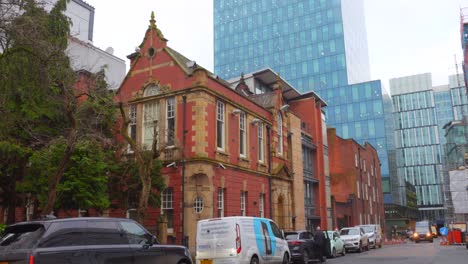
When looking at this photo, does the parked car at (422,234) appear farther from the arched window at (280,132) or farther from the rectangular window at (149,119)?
the rectangular window at (149,119)

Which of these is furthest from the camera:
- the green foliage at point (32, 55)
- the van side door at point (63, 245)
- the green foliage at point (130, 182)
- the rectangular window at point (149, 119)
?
the rectangular window at point (149, 119)

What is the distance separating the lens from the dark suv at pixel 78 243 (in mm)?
7844

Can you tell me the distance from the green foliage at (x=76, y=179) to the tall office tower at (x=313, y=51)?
236 feet

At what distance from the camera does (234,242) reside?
46.0 feet

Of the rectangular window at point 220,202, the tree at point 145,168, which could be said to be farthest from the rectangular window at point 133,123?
the rectangular window at point 220,202

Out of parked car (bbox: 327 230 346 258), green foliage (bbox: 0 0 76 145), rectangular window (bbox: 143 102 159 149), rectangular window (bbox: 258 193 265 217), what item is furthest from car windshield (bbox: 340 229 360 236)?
green foliage (bbox: 0 0 76 145)

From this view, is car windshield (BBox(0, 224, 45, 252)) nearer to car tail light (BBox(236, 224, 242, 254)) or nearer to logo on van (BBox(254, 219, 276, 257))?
car tail light (BBox(236, 224, 242, 254))

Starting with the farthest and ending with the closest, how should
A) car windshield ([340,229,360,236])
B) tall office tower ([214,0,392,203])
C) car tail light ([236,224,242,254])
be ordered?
tall office tower ([214,0,392,203])
car windshield ([340,229,360,236])
car tail light ([236,224,242,254])

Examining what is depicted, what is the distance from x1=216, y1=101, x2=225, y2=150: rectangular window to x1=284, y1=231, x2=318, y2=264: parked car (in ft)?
20.7

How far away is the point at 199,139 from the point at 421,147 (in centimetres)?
11371

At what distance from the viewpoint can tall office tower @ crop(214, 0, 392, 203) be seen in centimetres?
8488

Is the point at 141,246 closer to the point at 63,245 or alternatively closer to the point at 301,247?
the point at 63,245

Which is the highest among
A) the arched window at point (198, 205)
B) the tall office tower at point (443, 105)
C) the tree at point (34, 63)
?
the tall office tower at point (443, 105)

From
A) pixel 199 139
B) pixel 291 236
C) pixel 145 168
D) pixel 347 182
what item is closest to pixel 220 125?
pixel 199 139
